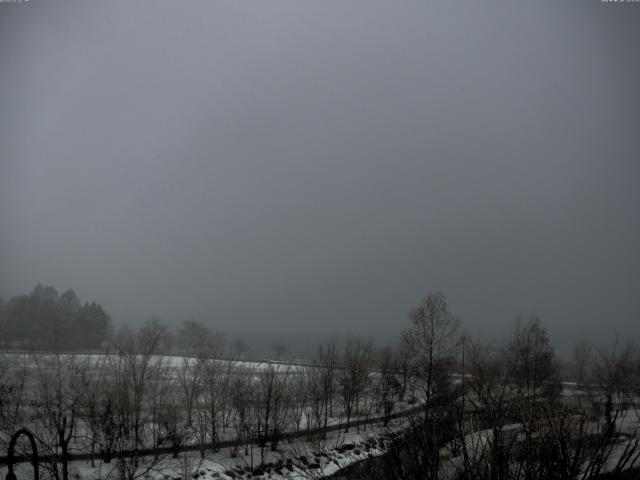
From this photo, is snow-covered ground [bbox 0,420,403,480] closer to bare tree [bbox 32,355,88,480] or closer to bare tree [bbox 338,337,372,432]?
bare tree [bbox 32,355,88,480]

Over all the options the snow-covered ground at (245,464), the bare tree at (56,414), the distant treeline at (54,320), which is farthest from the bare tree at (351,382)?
the distant treeline at (54,320)

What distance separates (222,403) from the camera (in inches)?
1254

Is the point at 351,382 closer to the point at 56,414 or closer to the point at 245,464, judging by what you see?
the point at 245,464

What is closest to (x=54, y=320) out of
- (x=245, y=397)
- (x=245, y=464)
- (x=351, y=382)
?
(x=245, y=397)

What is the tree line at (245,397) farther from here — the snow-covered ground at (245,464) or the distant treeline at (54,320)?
the distant treeline at (54,320)

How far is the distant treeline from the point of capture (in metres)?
77.7

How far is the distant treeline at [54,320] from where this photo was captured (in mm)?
77688

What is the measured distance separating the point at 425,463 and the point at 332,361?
124ft

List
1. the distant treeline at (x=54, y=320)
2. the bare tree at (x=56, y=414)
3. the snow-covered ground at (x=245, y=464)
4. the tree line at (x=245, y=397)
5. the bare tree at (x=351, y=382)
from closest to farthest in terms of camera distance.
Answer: the bare tree at (x=56, y=414)
the snow-covered ground at (x=245, y=464)
the tree line at (x=245, y=397)
the bare tree at (x=351, y=382)
the distant treeline at (x=54, y=320)

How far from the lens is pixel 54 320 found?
84.6 m

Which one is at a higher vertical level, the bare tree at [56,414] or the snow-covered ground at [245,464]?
the bare tree at [56,414]

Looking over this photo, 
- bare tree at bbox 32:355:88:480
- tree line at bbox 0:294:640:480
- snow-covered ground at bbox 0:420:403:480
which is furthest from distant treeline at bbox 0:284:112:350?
snow-covered ground at bbox 0:420:403:480

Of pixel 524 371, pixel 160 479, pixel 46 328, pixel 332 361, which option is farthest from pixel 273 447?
pixel 46 328

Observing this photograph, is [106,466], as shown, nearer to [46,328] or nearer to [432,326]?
[432,326]
